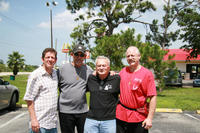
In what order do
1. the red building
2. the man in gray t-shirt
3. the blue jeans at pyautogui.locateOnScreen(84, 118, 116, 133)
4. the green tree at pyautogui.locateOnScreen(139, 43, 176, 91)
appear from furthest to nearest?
1. the red building
2. the green tree at pyautogui.locateOnScreen(139, 43, 176, 91)
3. the man in gray t-shirt
4. the blue jeans at pyautogui.locateOnScreen(84, 118, 116, 133)

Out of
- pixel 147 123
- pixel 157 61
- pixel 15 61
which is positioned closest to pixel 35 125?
pixel 147 123

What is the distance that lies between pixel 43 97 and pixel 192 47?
66.8ft

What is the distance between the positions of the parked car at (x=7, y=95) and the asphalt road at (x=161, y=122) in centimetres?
31

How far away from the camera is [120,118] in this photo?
8.50ft

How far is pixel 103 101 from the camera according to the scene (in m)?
2.53

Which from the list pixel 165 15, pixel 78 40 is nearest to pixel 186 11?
pixel 165 15

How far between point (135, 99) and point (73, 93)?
0.92m

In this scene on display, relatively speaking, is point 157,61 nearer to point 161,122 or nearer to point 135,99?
point 161,122

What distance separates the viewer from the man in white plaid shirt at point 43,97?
2.39 meters

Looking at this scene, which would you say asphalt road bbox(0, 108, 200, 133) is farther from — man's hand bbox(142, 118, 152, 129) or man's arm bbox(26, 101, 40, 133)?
man's arm bbox(26, 101, 40, 133)

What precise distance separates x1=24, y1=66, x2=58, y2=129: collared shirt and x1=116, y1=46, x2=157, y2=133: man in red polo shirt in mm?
931

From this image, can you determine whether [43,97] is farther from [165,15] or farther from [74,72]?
[165,15]

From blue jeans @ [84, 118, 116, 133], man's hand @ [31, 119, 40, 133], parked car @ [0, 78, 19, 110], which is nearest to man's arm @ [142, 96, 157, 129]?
blue jeans @ [84, 118, 116, 133]

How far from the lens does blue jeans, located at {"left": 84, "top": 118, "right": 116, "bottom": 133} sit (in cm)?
251
